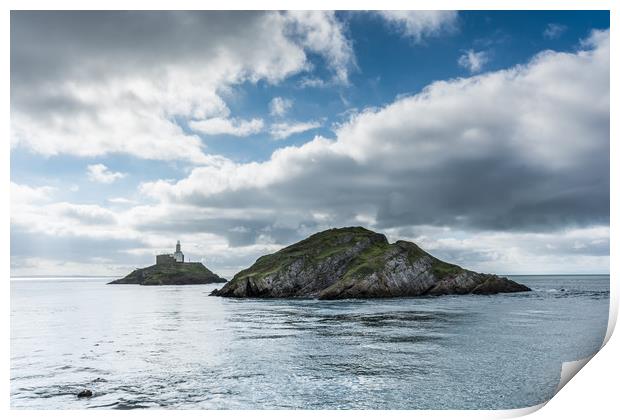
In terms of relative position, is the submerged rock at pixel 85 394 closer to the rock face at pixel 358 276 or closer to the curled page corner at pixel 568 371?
the curled page corner at pixel 568 371

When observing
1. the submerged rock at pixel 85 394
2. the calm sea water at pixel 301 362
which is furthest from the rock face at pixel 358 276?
the submerged rock at pixel 85 394

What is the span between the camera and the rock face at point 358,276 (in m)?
103

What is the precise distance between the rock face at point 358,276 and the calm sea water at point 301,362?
154 feet

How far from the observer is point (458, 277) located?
115500mm

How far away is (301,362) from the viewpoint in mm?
31844

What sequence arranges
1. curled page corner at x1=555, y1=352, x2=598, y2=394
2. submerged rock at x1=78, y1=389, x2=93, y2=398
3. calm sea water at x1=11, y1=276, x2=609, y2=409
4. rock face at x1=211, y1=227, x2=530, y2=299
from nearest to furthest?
calm sea water at x1=11, y1=276, x2=609, y2=409 → submerged rock at x1=78, y1=389, x2=93, y2=398 → curled page corner at x1=555, y1=352, x2=598, y2=394 → rock face at x1=211, y1=227, x2=530, y2=299

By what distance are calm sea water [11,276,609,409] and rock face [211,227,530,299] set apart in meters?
47.0

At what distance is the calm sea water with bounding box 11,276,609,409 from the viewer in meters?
23.9

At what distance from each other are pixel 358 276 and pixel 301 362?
239 ft

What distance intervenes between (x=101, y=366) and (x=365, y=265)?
83.0 m

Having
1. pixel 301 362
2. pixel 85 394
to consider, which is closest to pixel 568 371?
pixel 301 362

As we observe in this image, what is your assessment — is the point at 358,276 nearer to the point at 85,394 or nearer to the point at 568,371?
the point at 568,371

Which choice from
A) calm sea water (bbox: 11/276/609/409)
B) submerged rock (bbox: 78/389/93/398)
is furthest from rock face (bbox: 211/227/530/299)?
submerged rock (bbox: 78/389/93/398)

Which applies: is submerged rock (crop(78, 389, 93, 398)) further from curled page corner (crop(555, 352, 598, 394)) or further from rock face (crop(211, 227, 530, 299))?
rock face (crop(211, 227, 530, 299))
